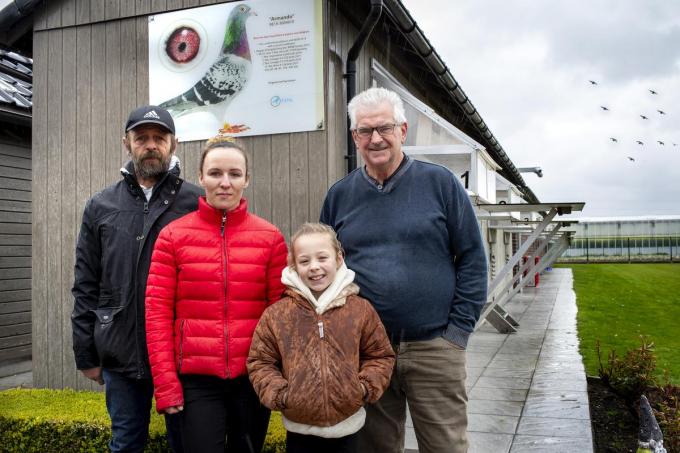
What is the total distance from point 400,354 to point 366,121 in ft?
3.56

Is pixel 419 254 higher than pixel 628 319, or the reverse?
pixel 419 254

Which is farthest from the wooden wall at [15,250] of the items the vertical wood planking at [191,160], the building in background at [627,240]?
the building in background at [627,240]

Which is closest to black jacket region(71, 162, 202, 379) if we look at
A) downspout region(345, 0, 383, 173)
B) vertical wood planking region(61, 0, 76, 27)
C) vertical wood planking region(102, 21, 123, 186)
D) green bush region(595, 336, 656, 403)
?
downspout region(345, 0, 383, 173)

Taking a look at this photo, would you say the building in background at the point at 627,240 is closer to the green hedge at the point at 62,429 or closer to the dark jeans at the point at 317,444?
Answer: the green hedge at the point at 62,429

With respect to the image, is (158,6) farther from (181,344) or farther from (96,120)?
(181,344)

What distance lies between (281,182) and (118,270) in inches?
93.0

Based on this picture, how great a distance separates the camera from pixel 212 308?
2.62 metres

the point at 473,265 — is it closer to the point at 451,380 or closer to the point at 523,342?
the point at 451,380

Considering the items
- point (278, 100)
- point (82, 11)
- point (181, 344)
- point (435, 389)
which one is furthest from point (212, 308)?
point (82, 11)

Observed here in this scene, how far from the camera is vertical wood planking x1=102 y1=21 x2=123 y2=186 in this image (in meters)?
5.77

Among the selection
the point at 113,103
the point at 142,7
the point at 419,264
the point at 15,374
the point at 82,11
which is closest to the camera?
the point at 419,264

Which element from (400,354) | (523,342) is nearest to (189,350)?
(400,354)

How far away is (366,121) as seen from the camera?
273cm

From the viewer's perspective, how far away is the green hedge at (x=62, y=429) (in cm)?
411
